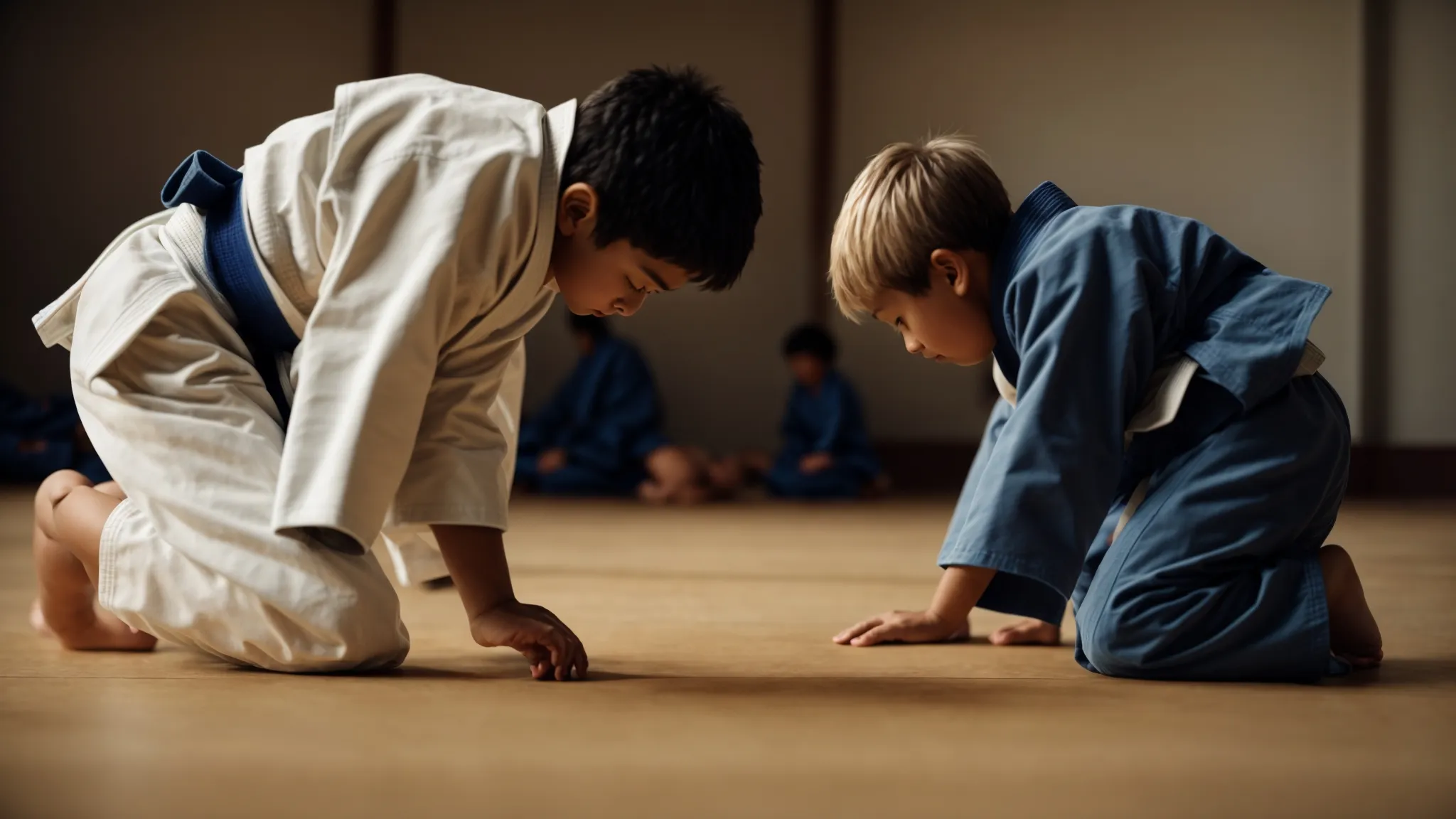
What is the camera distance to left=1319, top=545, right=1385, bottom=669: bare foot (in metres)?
1.43

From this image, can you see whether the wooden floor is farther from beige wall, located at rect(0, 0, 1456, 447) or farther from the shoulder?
beige wall, located at rect(0, 0, 1456, 447)

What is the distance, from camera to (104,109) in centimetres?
583

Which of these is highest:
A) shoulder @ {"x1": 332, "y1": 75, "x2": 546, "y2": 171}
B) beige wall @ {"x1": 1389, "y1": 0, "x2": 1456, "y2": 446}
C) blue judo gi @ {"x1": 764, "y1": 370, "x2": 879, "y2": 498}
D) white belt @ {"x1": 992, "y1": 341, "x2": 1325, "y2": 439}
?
shoulder @ {"x1": 332, "y1": 75, "x2": 546, "y2": 171}

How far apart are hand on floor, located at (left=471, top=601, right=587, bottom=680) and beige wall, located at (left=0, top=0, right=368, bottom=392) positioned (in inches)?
198

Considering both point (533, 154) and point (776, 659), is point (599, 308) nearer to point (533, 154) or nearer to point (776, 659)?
point (533, 154)

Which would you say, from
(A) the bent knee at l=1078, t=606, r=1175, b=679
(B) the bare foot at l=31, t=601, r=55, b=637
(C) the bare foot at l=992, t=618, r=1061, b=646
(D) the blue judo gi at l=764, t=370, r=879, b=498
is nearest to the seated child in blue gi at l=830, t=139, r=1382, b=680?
(A) the bent knee at l=1078, t=606, r=1175, b=679

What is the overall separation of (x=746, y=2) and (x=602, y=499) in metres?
2.55

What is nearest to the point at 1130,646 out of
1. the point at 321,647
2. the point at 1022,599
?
the point at 1022,599

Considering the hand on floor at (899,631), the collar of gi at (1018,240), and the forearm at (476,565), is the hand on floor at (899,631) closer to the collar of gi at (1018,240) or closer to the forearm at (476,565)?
the collar of gi at (1018,240)

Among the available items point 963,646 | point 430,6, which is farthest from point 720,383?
point 963,646

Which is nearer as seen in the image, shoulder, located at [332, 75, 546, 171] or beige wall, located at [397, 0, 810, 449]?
shoulder, located at [332, 75, 546, 171]

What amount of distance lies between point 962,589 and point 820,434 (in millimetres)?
3926

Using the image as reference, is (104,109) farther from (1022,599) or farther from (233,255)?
(1022,599)

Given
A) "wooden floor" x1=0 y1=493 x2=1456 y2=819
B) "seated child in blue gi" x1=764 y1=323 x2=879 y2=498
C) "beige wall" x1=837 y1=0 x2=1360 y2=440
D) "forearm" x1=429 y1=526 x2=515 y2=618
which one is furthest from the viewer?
"beige wall" x1=837 y1=0 x2=1360 y2=440
